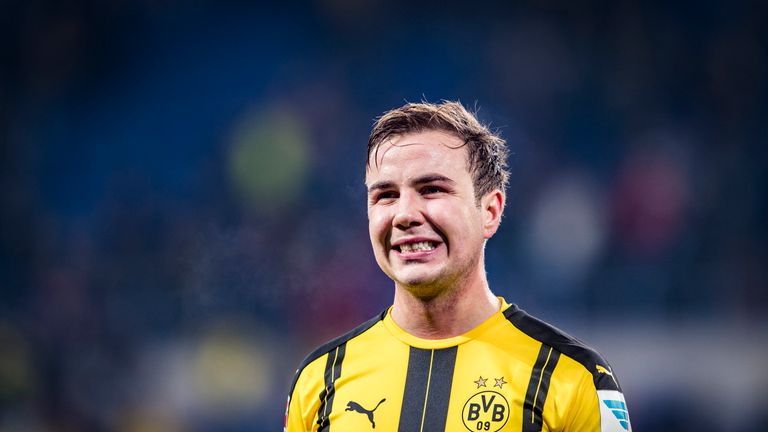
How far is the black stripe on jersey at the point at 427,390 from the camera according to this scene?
2.51 m

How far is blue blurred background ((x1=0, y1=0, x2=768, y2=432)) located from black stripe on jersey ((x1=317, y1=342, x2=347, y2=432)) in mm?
3603

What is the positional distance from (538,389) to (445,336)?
0.34 meters

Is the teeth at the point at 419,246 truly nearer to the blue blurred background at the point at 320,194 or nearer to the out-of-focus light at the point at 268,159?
the blue blurred background at the point at 320,194

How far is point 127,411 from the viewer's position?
648 cm

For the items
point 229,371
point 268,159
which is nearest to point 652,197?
point 268,159

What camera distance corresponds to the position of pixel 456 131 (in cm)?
261

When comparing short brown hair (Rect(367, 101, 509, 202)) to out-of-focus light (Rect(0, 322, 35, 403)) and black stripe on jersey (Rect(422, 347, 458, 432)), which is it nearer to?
black stripe on jersey (Rect(422, 347, 458, 432))

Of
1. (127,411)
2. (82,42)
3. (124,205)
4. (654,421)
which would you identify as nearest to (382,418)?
(654,421)

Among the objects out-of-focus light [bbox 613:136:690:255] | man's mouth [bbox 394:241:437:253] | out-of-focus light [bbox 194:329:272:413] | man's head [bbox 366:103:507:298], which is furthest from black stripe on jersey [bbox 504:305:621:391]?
out-of-focus light [bbox 194:329:272:413]

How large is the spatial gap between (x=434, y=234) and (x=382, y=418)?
0.55 metres

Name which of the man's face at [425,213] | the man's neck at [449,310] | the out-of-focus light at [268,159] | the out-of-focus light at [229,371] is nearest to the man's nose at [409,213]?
the man's face at [425,213]

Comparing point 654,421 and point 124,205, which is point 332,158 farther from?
point 654,421

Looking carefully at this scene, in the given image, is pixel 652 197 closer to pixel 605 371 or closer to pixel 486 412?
pixel 605 371

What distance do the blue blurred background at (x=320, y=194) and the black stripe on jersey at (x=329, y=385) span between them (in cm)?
360
